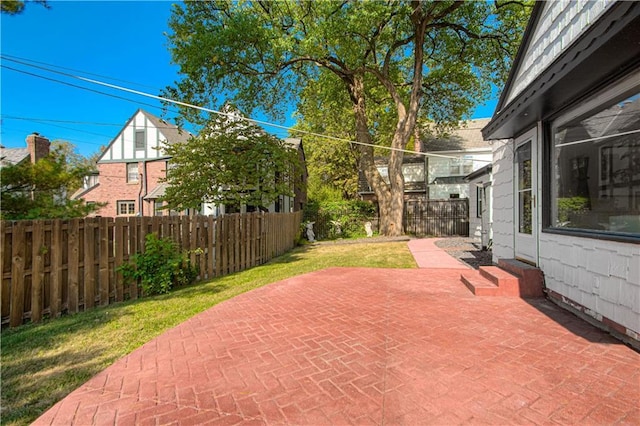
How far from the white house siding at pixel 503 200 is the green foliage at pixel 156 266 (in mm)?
6695

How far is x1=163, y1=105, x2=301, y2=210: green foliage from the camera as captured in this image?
35.3ft

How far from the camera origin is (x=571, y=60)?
120 inches

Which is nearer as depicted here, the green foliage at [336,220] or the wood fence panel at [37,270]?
Answer: the wood fence panel at [37,270]

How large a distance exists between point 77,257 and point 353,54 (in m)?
12.7

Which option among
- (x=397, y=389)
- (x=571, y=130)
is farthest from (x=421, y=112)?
(x=397, y=389)

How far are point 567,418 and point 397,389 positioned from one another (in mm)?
1100

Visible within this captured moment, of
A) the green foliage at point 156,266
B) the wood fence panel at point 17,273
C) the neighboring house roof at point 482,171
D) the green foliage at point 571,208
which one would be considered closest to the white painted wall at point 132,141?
the green foliage at point 156,266

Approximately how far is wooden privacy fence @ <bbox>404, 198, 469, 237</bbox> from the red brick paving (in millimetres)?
13898

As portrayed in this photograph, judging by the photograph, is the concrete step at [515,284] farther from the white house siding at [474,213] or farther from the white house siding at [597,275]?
the white house siding at [474,213]

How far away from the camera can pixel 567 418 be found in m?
1.95

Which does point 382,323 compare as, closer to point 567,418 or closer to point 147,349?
point 567,418

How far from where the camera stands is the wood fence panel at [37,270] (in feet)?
14.1

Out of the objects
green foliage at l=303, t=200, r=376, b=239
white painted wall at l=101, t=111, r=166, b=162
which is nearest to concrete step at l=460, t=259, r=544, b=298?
green foliage at l=303, t=200, r=376, b=239

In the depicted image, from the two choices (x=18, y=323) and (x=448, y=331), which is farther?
(x=18, y=323)
